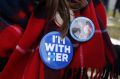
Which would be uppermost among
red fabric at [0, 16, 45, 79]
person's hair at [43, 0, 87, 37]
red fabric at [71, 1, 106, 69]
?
person's hair at [43, 0, 87, 37]

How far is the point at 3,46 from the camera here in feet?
6.26

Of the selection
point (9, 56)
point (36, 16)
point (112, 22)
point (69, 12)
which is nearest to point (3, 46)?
point (9, 56)

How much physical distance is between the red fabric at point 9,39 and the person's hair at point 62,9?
0.45 feet

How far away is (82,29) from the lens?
2021 mm

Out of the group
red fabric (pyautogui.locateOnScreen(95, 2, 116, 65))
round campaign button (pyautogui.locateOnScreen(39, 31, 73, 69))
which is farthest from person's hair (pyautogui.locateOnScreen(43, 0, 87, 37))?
red fabric (pyautogui.locateOnScreen(95, 2, 116, 65))

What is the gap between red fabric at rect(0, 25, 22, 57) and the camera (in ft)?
6.24

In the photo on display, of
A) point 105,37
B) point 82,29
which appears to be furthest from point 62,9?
point 105,37

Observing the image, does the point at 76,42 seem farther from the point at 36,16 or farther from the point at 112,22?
the point at 112,22

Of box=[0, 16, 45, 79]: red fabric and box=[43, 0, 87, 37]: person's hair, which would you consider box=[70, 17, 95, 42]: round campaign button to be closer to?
box=[43, 0, 87, 37]: person's hair

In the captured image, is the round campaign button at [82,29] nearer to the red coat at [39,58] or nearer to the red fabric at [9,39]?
the red coat at [39,58]

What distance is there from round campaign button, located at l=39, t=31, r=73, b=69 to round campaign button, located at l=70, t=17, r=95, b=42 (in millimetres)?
43

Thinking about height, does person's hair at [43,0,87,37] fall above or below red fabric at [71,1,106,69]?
above

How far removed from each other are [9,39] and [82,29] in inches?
12.3

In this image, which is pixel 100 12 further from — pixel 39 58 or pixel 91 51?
pixel 39 58
